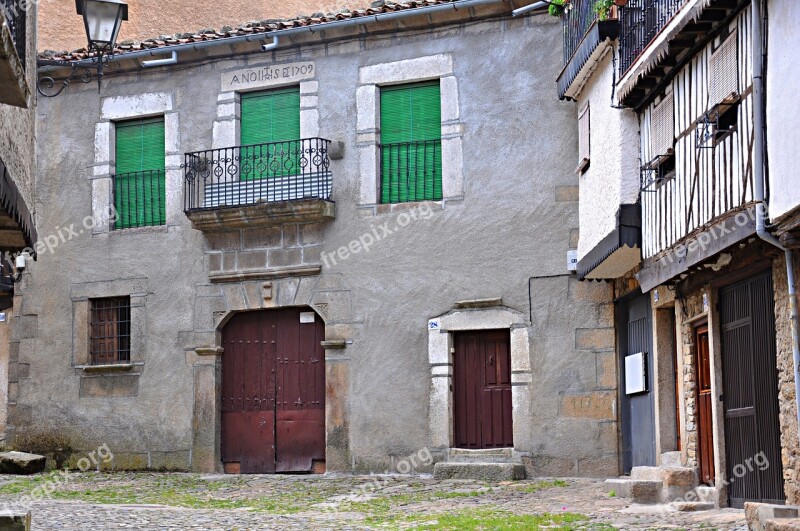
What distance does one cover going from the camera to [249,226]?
51.6 ft

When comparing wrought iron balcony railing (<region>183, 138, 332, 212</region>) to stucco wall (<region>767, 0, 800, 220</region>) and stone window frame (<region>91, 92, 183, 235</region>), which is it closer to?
stone window frame (<region>91, 92, 183, 235</region>)

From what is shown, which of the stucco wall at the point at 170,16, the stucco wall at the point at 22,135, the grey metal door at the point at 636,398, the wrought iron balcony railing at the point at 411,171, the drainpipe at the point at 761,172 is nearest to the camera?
the drainpipe at the point at 761,172

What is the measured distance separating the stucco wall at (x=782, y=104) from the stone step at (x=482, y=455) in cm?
625

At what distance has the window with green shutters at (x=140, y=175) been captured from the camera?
16469mm

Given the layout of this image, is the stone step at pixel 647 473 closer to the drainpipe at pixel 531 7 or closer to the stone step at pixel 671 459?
the stone step at pixel 671 459

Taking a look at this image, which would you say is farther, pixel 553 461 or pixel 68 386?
pixel 68 386

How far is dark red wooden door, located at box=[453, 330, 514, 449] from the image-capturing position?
47.9 feet

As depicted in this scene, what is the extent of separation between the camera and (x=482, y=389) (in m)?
14.8

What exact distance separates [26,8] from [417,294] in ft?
22.4

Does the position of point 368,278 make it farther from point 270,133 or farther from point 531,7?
point 531,7

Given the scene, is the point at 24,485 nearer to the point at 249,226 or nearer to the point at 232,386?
the point at 232,386

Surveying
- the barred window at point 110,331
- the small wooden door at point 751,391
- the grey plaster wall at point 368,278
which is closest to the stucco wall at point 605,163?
the grey plaster wall at point 368,278

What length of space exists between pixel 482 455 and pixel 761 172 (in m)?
6.37

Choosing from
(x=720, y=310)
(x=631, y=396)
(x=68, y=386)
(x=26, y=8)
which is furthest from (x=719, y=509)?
(x=68, y=386)
